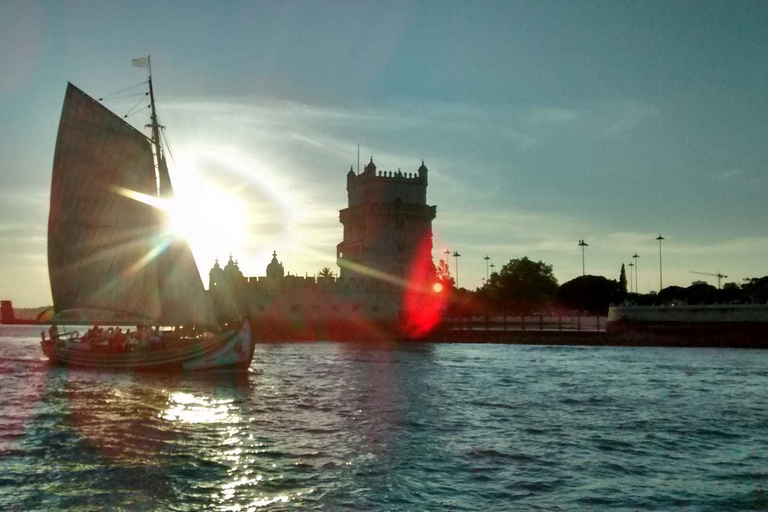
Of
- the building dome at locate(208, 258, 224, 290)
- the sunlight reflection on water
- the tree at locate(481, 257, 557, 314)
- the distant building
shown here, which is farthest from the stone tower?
the sunlight reflection on water

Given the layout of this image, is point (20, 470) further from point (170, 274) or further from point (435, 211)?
point (435, 211)

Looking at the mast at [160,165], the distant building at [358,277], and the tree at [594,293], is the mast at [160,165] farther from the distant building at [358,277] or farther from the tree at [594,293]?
the tree at [594,293]

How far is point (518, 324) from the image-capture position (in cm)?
10519

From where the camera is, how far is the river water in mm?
17156

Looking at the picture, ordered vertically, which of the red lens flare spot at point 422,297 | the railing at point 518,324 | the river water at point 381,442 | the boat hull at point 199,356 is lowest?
the river water at point 381,442

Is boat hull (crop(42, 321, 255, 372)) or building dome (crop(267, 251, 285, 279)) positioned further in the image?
building dome (crop(267, 251, 285, 279))

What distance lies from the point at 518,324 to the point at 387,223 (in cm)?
2090

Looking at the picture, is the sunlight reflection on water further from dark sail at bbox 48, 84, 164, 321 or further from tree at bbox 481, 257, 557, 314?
tree at bbox 481, 257, 557, 314

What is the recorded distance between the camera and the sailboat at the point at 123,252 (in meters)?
44.6

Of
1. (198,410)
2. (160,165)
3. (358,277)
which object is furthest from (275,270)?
(198,410)

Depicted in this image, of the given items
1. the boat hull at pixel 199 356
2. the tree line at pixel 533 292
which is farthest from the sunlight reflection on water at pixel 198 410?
the tree line at pixel 533 292

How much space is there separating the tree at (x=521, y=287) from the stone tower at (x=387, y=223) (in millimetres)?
33692

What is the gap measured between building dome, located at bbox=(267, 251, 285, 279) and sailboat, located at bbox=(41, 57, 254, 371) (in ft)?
149

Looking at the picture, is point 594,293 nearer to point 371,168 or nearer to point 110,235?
point 371,168
